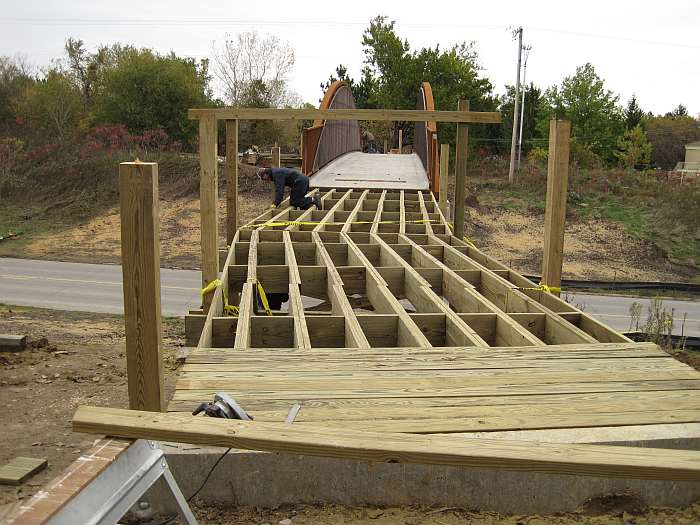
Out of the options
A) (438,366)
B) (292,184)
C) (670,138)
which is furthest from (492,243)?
(670,138)

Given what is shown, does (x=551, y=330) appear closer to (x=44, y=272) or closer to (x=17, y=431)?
(x=17, y=431)

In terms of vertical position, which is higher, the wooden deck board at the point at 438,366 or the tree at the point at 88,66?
the tree at the point at 88,66

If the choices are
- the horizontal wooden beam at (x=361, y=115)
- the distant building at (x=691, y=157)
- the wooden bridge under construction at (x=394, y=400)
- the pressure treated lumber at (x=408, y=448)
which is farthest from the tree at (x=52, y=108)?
the distant building at (x=691, y=157)

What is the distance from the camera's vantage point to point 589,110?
5531 cm

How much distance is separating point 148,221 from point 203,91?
4531 cm

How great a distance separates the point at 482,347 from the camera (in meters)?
4.61

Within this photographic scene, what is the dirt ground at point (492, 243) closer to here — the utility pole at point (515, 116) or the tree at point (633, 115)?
the utility pole at point (515, 116)

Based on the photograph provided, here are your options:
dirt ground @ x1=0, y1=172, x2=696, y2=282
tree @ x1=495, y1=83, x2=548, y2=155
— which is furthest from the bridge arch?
tree @ x1=495, y1=83, x2=548, y2=155

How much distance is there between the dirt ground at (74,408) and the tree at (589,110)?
4591cm

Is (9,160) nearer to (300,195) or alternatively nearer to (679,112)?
(300,195)

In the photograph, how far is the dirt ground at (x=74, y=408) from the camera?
3186mm

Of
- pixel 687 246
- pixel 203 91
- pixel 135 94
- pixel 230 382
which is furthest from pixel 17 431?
pixel 203 91

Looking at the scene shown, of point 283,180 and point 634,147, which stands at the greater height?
point 634,147

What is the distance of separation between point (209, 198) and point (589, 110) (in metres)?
52.6
